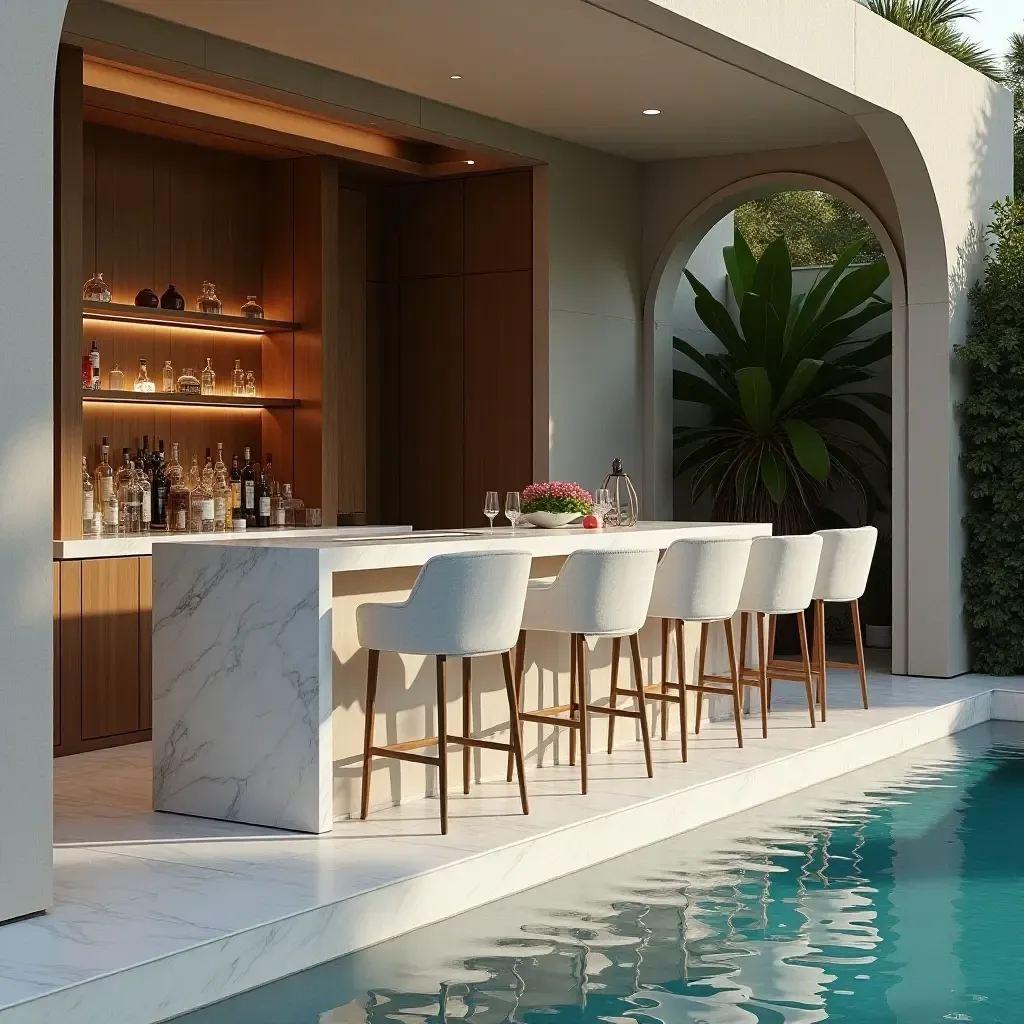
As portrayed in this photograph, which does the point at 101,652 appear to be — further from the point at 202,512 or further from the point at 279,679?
the point at 279,679

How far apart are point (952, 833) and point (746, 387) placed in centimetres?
473

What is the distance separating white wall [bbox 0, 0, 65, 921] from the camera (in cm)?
395

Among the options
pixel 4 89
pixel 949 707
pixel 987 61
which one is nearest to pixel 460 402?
pixel 949 707

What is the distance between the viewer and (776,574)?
673cm

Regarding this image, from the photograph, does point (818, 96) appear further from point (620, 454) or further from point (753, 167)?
point (620, 454)

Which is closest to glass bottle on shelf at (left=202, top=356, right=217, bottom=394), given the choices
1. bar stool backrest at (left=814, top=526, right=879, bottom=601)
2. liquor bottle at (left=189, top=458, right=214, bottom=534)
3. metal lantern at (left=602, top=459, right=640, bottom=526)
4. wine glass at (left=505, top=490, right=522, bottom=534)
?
liquor bottle at (left=189, top=458, right=214, bottom=534)

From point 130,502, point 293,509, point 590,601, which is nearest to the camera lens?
point 590,601

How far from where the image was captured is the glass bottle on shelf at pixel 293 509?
826 cm

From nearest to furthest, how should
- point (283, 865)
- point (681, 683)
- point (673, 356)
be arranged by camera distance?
point (283, 865), point (681, 683), point (673, 356)

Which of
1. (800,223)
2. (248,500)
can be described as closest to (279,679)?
(248,500)

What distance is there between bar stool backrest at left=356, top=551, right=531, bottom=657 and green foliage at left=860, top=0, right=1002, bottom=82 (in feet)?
51.1

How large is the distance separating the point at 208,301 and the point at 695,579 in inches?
125

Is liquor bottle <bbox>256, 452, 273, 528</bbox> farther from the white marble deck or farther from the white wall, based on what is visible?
the white wall

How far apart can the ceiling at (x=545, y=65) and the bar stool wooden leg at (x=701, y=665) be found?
2645mm
